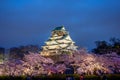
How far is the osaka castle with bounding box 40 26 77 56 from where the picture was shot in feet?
302

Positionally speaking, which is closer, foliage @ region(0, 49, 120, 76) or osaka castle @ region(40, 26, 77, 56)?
foliage @ region(0, 49, 120, 76)

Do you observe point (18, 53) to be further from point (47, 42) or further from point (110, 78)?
point (110, 78)

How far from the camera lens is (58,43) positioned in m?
94.6

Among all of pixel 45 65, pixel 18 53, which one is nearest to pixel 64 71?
pixel 45 65

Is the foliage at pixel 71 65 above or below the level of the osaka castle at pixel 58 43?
below

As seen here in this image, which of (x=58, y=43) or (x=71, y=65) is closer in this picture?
(x=71, y=65)

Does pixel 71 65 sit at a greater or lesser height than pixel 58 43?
lesser

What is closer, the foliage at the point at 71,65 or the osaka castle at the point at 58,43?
the foliage at the point at 71,65

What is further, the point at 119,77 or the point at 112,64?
the point at 112,64

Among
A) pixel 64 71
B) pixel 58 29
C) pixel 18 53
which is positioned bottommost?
pixel 64 71

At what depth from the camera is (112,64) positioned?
5406 cm

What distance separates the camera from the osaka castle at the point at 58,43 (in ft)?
302

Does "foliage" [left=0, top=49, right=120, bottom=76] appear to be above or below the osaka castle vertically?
below

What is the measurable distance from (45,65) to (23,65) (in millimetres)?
4170
